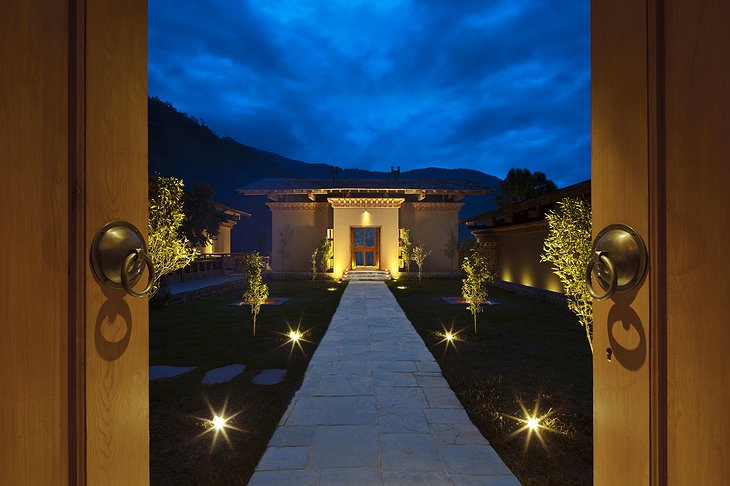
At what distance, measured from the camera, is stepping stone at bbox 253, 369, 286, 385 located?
4.59m

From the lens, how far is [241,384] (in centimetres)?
453

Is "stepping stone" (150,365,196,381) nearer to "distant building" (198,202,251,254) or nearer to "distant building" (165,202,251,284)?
"distant building" (165,202,251,284)

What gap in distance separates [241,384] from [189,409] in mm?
776

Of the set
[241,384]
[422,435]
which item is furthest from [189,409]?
[422,435]

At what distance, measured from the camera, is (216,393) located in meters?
4.25

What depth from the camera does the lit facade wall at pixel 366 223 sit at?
19.8m

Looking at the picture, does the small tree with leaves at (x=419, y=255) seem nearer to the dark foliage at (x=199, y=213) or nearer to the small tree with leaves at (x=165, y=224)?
the dark foliage at (x=199, y=213)

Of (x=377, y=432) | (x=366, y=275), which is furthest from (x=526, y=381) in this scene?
(x=366, y=275)
